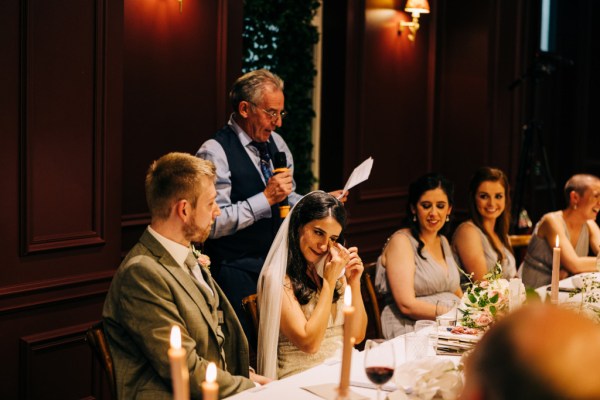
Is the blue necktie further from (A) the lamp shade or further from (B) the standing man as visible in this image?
(A) the lamp shade

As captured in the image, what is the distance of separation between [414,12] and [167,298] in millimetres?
4058

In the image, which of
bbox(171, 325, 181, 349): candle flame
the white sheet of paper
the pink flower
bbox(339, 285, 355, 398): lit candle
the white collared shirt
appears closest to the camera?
bbox(171, 325, 181, 349): candle flame

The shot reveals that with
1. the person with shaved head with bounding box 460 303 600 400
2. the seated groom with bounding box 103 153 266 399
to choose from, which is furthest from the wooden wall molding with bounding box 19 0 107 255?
the person with shaved head with bounding box 460 303 600 400

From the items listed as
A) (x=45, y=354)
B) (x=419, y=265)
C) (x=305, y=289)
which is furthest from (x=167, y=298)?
(x=419, y=265)

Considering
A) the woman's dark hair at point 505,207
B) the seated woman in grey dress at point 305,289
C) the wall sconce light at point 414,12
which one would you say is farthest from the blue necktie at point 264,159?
the wall sconce light at point 414,12

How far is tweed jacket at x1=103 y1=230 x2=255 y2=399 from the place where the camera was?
227 centimetres

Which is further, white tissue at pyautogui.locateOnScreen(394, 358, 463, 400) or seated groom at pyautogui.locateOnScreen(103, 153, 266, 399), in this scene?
seated groom at pyautogui.locateOnScreen(103, 153, 266, 399)

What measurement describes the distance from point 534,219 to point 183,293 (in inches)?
220

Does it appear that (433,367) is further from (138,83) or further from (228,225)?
(138,83)

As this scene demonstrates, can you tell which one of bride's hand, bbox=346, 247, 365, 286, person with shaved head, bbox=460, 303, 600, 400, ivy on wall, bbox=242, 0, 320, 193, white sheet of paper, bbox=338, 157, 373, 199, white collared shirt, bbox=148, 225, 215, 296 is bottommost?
bride's hand, bbox=346, 247, 365, 286

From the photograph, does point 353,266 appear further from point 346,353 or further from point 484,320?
point 346,353

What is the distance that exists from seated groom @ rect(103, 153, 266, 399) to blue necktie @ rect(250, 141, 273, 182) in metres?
1.21

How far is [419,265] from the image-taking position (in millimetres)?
3688

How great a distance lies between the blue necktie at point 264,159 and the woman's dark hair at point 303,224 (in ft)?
2.66
